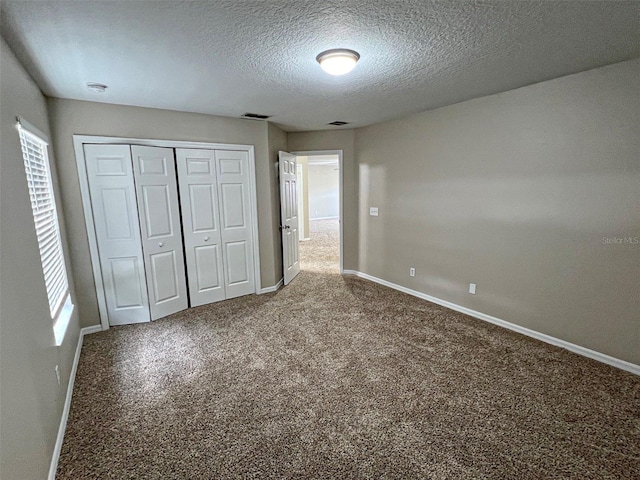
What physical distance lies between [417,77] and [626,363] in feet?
9.61

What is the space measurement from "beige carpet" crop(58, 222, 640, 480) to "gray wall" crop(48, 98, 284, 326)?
0.80 meters

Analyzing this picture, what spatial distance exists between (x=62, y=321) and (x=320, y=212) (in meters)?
10.3

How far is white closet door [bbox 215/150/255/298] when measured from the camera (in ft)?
13.1

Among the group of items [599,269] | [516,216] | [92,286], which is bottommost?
[92,286]

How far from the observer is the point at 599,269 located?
261cm

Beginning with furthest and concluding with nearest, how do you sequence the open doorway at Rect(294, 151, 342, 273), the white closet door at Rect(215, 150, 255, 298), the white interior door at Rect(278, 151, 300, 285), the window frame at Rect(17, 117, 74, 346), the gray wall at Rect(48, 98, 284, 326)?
1. the open doorway at Rect(294, 151, 342, 273)
2. the white interior door at Rect(278, 151, 300, 285)
3. the white closet door at Rect(215, 150, 255, 298)
4. the gray wall at Rect(48, 98, 284, 326)
5. the window frame at Rect(17, 117, 74, 346)

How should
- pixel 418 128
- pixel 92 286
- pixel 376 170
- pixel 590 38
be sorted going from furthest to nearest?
pixel 376 170, pixel 418 128, pixel 92 286, pixel 590 38

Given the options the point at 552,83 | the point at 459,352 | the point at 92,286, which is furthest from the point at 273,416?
the point at 552,83

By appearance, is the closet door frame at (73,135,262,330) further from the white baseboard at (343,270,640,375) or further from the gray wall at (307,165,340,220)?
the gray wall at (307,165,340,220)

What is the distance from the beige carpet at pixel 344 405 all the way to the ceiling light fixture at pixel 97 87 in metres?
2.41

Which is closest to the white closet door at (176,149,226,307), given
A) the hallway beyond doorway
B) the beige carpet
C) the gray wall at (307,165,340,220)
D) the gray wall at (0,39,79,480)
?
the beige carpet

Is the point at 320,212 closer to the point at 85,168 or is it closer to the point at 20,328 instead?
the point at 85,168

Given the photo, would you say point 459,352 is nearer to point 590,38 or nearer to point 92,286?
point 590,38

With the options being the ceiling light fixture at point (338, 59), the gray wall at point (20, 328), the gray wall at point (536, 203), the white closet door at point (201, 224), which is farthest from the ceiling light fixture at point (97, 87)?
the gray wall at point (536, 203)
